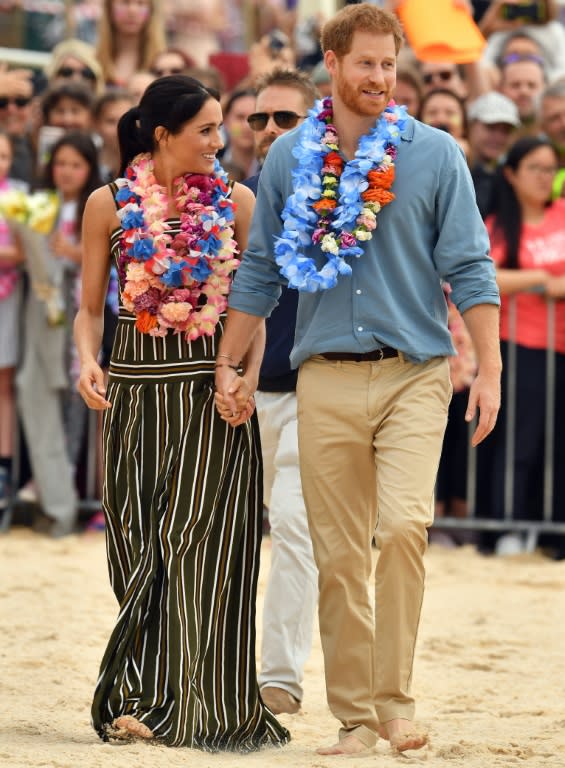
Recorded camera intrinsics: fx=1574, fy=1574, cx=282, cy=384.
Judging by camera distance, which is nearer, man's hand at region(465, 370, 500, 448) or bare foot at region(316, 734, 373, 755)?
man's hand at region(465, 370, 500, 448)

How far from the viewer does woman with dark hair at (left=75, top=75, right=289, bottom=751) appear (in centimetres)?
534

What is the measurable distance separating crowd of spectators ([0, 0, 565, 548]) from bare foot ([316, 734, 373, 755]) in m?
4.42

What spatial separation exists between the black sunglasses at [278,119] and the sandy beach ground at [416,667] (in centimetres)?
234

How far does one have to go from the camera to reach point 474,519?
9812mm

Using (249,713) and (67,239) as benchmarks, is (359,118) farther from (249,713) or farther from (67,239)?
(67,239)

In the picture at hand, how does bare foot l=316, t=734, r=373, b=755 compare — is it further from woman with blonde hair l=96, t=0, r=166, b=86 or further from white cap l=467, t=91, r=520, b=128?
woman with blonde hair l=96, t=0, r=166, b=86

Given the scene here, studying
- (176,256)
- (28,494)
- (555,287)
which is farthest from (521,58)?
(176,256)

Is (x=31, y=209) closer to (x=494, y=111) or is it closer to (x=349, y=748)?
(x=494, y=111)

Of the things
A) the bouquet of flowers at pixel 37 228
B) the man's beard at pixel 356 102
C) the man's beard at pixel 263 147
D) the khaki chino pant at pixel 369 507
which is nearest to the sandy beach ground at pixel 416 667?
the khaki chino pant at pixel 369 507

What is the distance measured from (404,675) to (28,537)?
5.21m

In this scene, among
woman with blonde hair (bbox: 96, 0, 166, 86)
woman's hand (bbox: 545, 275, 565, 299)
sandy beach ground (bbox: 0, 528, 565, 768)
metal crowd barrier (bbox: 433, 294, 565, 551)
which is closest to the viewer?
sandy beach ground (bbox: 0, 528, 565, 768)

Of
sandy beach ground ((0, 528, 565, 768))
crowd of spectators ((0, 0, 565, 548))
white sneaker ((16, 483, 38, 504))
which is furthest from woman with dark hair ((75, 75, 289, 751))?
white sneaker ((16, 483, 38, 504))

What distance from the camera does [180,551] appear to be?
5.37 meters

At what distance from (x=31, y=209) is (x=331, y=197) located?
189 inches
